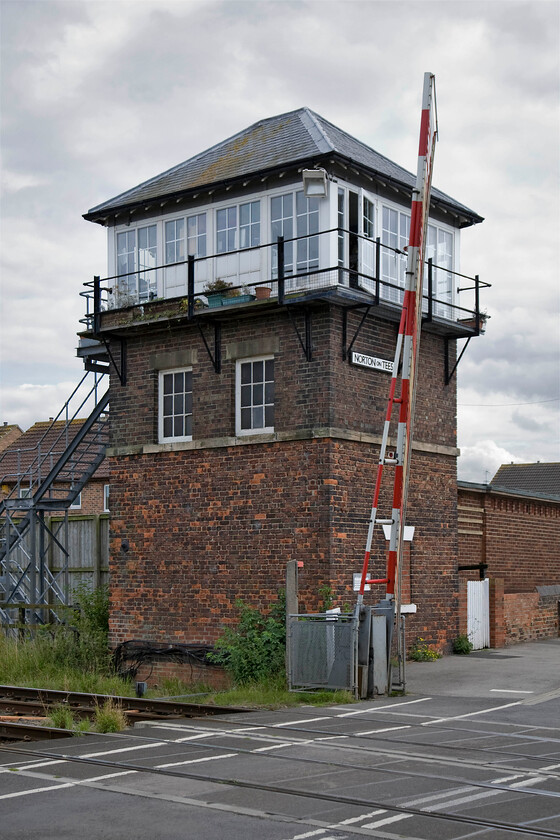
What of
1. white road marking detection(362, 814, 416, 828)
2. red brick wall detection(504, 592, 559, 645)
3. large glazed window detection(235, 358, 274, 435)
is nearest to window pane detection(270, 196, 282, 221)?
large glazed window detection(235, 358, 274, 435)

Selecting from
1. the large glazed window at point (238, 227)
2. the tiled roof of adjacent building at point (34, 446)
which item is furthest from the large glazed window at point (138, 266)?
the tiled roof of adjacent building at point (34, 446)

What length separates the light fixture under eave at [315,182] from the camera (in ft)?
57.1

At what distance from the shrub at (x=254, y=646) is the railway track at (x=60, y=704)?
2.24 metres

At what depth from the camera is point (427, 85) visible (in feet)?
52.3

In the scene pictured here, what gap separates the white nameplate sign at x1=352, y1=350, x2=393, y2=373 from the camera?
1786 cm

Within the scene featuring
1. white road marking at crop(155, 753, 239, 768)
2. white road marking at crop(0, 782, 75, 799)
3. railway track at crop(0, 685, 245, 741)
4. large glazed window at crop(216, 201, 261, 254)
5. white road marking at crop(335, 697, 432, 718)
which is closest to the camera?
white road marking at crop(0, 782, 75, 799)

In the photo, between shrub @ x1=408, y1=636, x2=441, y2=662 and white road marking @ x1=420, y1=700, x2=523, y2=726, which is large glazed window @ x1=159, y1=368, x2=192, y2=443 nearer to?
shrub @ x1=408, y1=636, x2=441, y2=662

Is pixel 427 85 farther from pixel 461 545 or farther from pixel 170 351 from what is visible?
pixel 461 545

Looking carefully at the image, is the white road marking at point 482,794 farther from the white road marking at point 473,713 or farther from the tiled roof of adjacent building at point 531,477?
the tiled roof of adjacent building at point 531,477

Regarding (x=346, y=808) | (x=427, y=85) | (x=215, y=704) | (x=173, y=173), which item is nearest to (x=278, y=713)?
(x=215, y=704)

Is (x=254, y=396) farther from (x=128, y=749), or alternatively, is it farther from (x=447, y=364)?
(x=128, y=749)

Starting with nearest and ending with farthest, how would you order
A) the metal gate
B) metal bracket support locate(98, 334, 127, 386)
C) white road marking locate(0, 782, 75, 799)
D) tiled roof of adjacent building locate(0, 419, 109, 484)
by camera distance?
1. white road marking locate(0, 782, 75, 799)
2. the metal gate
3. metal bracket support locate(98, 334, 127, 386)
4. tiled roof of adjacent building locate(0, 419, 109, 484)

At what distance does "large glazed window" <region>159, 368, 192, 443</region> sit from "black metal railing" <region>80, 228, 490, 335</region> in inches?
55.9

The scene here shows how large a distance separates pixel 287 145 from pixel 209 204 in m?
1.84
